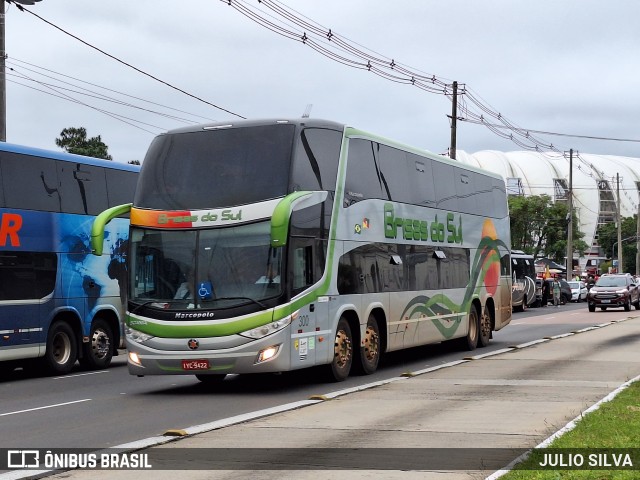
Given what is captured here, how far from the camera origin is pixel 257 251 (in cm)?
1576

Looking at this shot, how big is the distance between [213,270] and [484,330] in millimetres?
11858

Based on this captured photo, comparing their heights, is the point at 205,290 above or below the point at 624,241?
below

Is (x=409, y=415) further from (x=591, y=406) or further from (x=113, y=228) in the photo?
(x=113, y=228)

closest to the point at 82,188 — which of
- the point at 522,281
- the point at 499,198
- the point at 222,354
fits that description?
the point at 222,354

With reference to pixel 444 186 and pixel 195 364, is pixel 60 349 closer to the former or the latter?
pixel 195 364

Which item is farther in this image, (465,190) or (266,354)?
(465,190)

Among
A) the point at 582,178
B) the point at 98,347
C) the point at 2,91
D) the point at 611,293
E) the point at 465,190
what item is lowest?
the point at 98,347

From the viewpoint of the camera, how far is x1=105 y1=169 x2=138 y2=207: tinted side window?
22172mm

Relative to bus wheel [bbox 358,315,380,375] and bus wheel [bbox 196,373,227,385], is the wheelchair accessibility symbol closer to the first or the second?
bus wheel [bbox 196,373,227,385]

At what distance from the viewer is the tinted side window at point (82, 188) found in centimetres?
2061

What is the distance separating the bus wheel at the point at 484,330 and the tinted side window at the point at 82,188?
366 inches

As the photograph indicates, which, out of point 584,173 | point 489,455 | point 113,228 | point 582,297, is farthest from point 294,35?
point 584,173

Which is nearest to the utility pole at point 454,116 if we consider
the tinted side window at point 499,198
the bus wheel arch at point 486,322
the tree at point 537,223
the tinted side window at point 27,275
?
the tinted side window at point 499,198

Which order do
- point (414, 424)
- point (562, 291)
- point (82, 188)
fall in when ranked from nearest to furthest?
1. point (414, 424)
2. point (82, 188)
3. point (562, 291)
